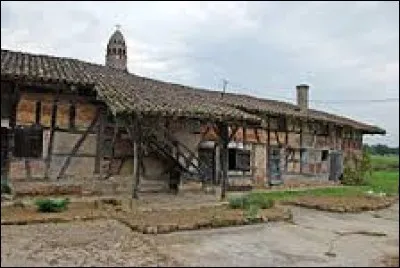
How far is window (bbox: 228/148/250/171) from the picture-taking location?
23.0 metres

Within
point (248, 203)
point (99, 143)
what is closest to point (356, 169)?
point (248, 203)

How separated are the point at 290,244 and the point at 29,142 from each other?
879 cm

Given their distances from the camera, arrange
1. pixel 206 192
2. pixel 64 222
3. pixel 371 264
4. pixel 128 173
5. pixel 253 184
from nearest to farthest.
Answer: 1. pixel 371 264
2. pixel 64 222
3. pixel 128 173
4. pixel 206 192
5. pixel 253 184

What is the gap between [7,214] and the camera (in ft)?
43.3

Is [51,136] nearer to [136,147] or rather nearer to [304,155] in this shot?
[136,147]

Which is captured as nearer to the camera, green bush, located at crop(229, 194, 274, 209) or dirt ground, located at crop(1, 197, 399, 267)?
dirt ground, located at crop(1, 197, 399, 267)

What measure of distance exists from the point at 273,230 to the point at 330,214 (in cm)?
443

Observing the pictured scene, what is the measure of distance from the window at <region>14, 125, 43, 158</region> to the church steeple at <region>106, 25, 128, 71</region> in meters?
12.5

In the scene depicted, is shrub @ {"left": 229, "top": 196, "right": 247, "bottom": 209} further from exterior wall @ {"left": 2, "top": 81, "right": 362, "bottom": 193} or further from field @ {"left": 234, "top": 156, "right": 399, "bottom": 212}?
exterior wall @ {"left": 2, "top": 81, "right": 362, "bottom": 193}

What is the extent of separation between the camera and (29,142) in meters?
16.6

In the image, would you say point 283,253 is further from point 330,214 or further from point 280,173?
point 280,173

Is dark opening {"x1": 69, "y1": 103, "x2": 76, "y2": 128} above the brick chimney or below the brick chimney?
below

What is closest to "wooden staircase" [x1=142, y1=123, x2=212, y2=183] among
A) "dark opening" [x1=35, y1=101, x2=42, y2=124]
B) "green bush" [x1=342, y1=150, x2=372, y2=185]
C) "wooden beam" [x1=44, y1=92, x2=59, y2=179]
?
"wooden beam" [x1=44, y1=92, x2=59, y2=179]

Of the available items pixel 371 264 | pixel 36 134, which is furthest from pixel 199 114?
pixel 371 264
